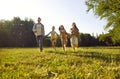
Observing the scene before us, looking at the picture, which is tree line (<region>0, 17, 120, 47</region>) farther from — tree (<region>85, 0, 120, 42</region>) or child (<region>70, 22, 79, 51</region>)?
child (<region>70, 22, 79, 51</region>)

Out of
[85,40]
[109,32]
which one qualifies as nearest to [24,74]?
[109,32]

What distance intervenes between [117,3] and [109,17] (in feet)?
25.7

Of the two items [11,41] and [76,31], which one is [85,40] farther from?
[76,31]

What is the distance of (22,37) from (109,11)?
38.3 metres

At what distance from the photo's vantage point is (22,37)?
3270 inches

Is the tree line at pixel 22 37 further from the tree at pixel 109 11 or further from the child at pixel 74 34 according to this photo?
the child at pixel 74 34

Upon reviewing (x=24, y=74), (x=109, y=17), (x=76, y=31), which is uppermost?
(x=109, y=17)

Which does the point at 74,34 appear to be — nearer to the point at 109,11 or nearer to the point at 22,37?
the point at 109,11

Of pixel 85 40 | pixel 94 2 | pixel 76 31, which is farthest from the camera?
pixel 85 40

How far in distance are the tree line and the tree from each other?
21.4 metres

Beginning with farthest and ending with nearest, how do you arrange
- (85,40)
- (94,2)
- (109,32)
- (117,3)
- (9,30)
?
1. (9,30)
2. (85,40)
3. (109,32)
4. (94,2)
5. (117,3)

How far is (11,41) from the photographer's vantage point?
79.3 meters

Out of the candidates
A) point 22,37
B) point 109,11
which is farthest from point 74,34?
point 22,37

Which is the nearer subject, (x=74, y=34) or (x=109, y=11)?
(x=74, y=34)
